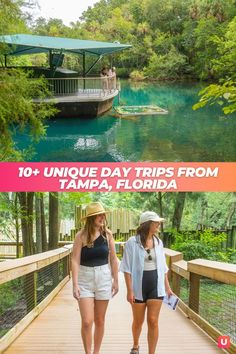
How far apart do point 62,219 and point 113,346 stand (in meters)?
1.62

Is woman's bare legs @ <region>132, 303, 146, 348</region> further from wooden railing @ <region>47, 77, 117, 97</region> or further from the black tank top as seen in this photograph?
wooden railing @ <region>47, 77, 117, 97</region>

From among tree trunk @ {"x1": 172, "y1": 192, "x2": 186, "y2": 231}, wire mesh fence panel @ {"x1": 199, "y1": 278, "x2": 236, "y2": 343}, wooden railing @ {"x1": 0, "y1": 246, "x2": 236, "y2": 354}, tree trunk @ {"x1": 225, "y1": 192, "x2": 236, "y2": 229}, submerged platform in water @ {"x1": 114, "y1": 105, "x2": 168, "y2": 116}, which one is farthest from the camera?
tree trunk @ {"x1": 225, "y1": 192, "x2": 236, "y2": 229}

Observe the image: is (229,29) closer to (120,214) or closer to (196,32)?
(196,32)

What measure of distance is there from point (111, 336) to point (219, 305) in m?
0.43

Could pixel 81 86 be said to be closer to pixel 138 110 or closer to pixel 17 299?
pixel 138 110

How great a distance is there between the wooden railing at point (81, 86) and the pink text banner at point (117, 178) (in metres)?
0.54

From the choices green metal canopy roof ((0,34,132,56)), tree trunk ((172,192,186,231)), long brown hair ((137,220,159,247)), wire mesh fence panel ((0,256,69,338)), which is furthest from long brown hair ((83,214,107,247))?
tree trunk ((172,192,186,231))

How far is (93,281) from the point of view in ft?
4.96

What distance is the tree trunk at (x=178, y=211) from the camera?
3.06m

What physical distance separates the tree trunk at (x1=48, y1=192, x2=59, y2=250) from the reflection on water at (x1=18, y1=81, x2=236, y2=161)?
293 millimetres

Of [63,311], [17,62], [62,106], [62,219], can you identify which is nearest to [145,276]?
[63,311]

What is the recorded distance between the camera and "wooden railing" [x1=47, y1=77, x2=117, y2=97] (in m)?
2.69

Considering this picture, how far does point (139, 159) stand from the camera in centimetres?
246

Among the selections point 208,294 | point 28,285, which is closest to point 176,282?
point 208,294
